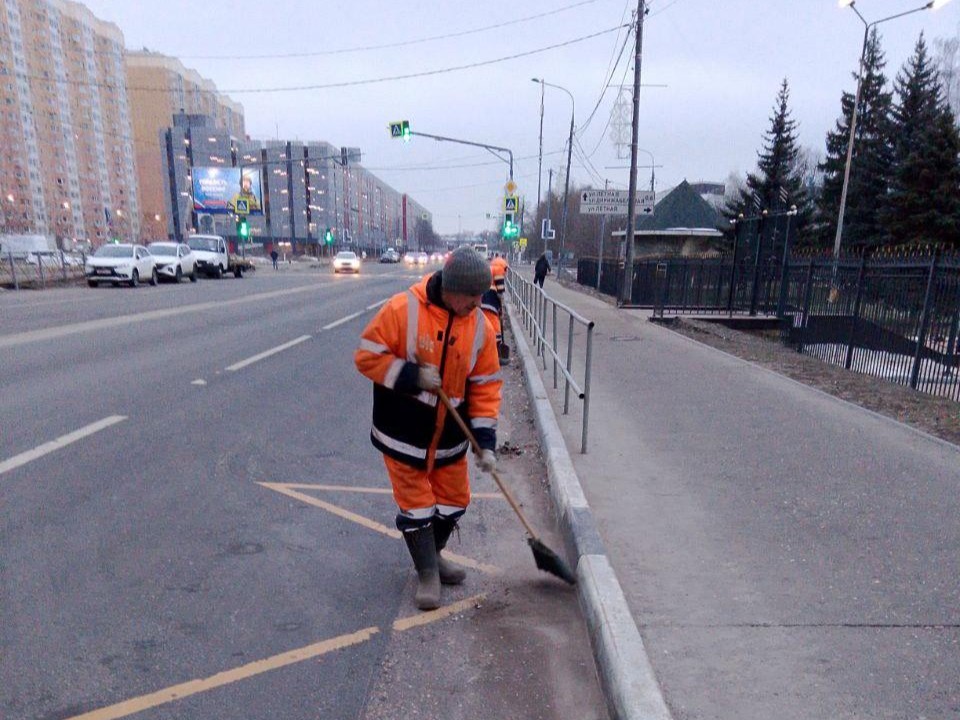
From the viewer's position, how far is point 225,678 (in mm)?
2637

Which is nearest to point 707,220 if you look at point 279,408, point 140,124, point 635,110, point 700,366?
point 635,110

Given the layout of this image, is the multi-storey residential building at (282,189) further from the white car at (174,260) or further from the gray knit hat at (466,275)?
the gray knit hat at (466,275)

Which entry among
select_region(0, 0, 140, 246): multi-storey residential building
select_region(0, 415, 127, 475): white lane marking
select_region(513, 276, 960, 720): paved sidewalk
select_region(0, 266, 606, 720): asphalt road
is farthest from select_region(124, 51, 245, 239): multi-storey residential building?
select_region(513, 276, 960, 720): paved sidewalk

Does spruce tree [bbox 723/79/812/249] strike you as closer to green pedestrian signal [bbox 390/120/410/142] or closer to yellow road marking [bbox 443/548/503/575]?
green pedestrian signal [bbox 390/120/410/142]

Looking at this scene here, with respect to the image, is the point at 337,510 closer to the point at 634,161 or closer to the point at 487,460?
the point at 487,460

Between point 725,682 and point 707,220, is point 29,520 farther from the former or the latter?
point 707,220

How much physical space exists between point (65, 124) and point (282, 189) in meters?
31.2

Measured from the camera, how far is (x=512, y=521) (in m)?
4.31

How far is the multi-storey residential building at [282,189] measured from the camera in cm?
8088

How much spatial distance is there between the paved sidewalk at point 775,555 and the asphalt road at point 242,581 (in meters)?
0.41

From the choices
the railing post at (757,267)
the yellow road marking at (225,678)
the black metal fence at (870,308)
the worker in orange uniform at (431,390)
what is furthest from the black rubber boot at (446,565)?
the railing post at (757,267)

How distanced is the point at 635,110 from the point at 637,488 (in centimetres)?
1525

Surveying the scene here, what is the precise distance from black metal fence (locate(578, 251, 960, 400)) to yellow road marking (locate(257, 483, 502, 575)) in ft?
23.5

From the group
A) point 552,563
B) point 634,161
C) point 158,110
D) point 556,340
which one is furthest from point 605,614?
point 158,110
